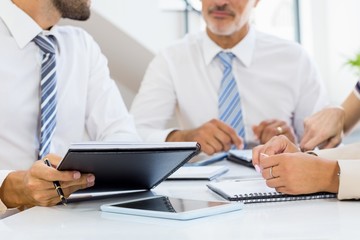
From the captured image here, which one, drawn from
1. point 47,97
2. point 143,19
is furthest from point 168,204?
point 143,19

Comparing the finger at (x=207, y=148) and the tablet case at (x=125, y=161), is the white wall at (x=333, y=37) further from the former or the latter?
the tablet case at (x=125, y=161)

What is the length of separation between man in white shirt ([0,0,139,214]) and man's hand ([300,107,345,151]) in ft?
2.04

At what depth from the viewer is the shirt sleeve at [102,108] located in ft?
6.93

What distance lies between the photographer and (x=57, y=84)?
6.35 ft

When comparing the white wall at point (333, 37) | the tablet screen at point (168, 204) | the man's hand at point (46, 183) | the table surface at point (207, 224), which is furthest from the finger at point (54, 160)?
the white wall at point (333, 37)

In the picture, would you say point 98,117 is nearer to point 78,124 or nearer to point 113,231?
point 78,124

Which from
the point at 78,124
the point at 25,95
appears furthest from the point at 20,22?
the point at 78,124

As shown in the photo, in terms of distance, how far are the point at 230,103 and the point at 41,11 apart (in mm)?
919

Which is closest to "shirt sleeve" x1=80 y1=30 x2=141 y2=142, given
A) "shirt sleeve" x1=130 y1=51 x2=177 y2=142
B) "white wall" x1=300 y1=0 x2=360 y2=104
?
"shirt sleeve" x1=130 y1=51 x2=177 y2=142

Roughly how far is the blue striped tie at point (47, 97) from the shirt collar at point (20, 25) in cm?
4

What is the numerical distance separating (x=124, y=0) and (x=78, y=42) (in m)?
2.03

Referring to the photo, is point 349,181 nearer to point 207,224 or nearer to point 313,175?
point 313,175

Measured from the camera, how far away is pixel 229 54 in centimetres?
258

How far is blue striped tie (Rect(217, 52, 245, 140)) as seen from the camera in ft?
7.99
